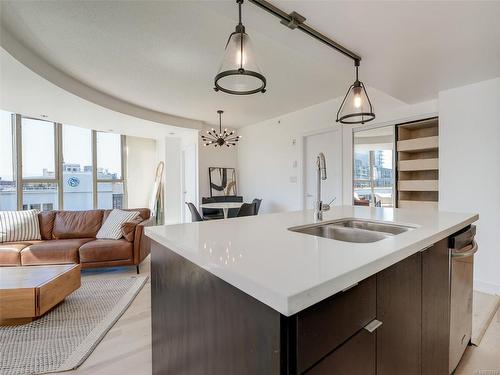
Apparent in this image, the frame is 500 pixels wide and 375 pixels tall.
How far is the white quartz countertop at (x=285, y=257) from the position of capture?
0.61 metres

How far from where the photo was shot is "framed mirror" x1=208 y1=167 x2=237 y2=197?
6.05 metres

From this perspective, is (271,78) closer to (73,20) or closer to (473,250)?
(73,20)

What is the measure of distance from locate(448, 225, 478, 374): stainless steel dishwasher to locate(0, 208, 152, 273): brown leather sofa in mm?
3184

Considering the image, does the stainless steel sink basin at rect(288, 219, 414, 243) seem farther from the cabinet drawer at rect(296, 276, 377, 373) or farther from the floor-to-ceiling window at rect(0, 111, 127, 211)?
the floor-to-ceiling window at rect(0, 111, 127, 211)

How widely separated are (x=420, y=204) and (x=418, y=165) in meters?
0.59

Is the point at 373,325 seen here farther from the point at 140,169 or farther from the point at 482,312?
the point at 140,169

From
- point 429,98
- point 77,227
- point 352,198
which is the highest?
point 429,98

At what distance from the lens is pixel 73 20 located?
220 centimetres

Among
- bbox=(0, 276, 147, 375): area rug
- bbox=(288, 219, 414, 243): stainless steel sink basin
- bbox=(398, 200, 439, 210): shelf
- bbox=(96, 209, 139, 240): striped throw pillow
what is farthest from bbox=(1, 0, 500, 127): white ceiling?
bbox=(0, 276, 147, 375): area rug

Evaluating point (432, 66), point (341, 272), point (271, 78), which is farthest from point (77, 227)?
point (432, 66)

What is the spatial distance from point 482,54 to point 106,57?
12.0 ft

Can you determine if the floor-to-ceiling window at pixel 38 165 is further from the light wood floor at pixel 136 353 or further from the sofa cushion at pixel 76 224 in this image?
the light wood floor at pixel 136 353

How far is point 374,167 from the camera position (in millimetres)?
3918

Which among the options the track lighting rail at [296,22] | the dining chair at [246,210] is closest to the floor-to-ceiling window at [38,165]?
the dining chair at [246,210]
